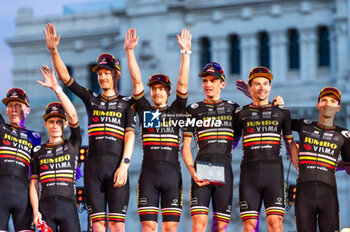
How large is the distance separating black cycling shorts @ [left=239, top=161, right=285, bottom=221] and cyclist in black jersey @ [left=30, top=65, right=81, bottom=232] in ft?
7.31

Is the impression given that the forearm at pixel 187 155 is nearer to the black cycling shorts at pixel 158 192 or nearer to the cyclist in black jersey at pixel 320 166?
the black cycling shorts at pixel 158 192

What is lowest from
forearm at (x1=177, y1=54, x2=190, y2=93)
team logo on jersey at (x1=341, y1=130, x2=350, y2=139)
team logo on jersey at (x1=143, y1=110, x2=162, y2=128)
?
team logo on jersey at (x1=341, y1=130, x2=350, y2=139)

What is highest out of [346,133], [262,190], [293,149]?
[346,133]

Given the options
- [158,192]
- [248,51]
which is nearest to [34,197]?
[158,192]

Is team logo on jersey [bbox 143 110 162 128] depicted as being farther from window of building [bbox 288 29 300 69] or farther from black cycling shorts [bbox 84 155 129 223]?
window of building [bbox 288 29 300 69]

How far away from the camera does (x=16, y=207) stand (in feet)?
36.1

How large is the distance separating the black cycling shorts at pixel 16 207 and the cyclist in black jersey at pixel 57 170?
0.19 m

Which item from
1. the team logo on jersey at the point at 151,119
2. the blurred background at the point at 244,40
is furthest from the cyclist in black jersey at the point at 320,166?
the blurred background at the point at 244,40

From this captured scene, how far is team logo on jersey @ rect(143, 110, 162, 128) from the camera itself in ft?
36.6

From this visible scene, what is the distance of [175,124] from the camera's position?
11203mm

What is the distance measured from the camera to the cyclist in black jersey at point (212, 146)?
1083cm

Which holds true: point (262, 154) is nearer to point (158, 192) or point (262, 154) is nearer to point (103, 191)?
point (158, 192)

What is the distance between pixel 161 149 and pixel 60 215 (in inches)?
63.0

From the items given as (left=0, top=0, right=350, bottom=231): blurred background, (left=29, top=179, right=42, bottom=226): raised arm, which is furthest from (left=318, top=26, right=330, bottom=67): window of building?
(left=29, top=179, right=42, bottom=226): raised arm
